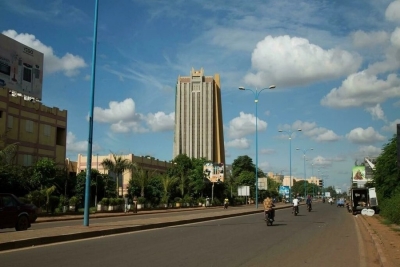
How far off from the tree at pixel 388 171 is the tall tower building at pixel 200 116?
101568 millimetres

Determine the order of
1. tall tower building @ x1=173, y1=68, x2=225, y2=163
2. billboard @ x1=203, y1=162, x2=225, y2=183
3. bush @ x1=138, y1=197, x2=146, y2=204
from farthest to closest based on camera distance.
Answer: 1. tall tower building @ x1=173, y1=68, x2=225, y2=163
2. billboard @ x1=203, y1=162, x2=225, y2=183
3. bush @ x1=138, y1=197, x2=146, y2=204

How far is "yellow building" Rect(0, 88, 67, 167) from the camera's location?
47.2 metres

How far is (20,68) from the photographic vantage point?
50.6 m

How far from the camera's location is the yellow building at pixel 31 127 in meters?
47.2

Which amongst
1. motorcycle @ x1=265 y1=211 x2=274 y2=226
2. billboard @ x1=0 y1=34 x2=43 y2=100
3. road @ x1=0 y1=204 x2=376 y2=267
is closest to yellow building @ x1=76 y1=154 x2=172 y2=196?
billboard @ x1=0 y1=34 x2=43 y2=100

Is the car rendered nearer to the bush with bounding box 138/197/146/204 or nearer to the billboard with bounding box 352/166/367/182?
the bush with bounding box 138/197/146/204

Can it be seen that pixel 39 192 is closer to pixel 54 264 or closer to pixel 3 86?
pixel 3 86

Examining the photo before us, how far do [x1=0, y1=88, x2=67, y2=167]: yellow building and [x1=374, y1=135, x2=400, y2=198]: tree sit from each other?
33.3 meters

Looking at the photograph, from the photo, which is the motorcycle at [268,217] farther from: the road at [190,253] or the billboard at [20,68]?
the billboard at [20,68]

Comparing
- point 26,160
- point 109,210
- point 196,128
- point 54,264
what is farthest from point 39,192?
point 196,128

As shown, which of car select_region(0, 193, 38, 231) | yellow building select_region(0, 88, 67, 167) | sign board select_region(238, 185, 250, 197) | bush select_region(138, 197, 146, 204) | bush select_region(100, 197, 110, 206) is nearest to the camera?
car select_region(0, 193, 38, 231)

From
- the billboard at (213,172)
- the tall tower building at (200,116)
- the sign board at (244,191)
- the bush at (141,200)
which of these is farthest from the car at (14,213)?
the tall tower building at (200,116)

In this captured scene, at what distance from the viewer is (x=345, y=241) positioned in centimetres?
1708

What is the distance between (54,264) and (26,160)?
140 ft
